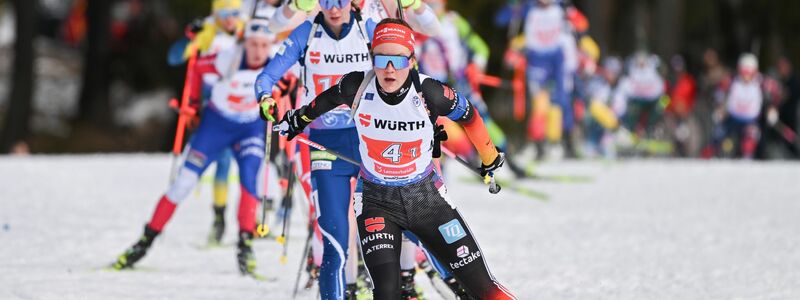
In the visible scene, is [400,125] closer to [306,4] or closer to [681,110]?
[306,4]

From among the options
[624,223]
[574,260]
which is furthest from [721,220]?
[574,260]

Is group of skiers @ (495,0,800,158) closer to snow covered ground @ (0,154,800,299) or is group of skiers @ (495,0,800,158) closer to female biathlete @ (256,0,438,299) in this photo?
snow covered ground @ (0,154,800,299)

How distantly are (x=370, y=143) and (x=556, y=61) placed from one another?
11389 millimetres

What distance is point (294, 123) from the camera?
649 centimetres

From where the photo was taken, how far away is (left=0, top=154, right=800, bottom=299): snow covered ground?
8398 mm

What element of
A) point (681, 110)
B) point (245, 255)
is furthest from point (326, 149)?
point (681, 110)

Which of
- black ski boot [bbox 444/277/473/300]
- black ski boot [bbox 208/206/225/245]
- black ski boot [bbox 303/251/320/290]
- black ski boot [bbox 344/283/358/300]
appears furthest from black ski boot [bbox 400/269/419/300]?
black ski boot [bbox 208/206/225/245]

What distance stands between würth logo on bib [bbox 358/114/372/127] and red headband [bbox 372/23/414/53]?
12.8 inches

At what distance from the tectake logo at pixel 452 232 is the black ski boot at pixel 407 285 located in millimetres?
762

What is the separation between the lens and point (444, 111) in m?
6.23

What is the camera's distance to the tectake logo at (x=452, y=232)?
20.1 ft

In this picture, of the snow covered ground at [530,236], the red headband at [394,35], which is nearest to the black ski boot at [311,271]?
the snow covered ground at [530,236]

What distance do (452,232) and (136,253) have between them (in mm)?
3427

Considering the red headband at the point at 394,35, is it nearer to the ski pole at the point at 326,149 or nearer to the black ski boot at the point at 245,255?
the ski pole at the point at 326,149
